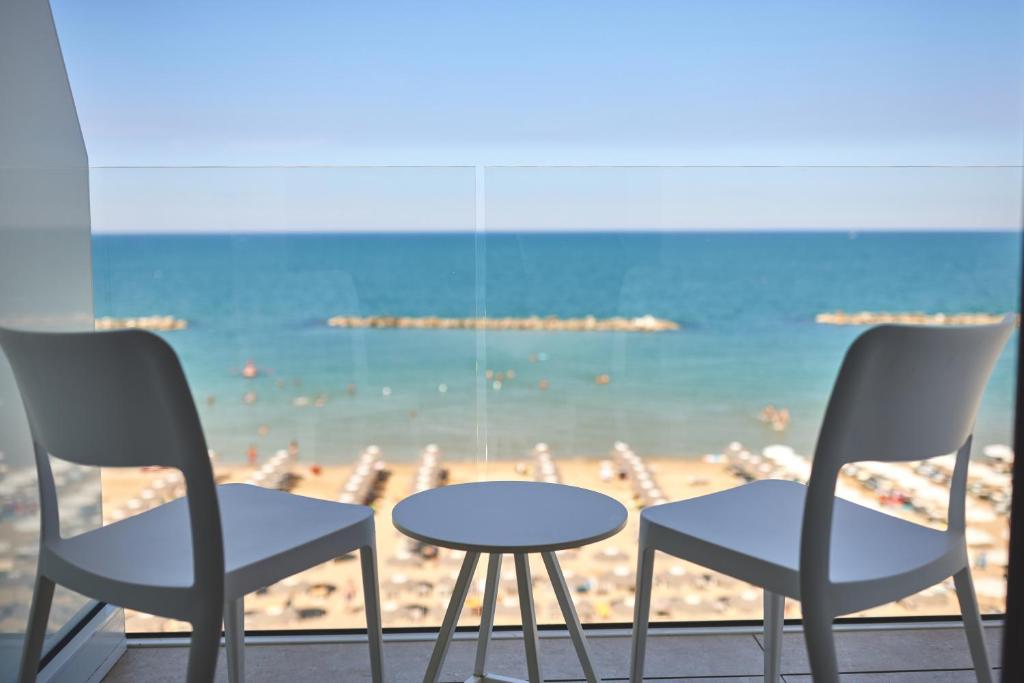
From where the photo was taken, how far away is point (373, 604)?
Result: 171cm

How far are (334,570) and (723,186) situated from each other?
5.58 feet

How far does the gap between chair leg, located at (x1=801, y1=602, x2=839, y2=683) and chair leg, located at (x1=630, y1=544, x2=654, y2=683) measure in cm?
39

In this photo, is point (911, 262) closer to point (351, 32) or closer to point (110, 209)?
point (110, 209)

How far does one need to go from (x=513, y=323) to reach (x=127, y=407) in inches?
53.0

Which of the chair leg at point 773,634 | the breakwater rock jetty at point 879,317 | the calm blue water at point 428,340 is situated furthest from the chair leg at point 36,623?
the breakwater rock jetty at point 879,317

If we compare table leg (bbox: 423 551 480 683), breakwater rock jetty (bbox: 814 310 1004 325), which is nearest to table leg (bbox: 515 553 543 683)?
table leg (bbox: 423 551 480 683)

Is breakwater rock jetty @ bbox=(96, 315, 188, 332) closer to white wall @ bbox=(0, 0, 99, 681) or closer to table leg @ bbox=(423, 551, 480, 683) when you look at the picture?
white wall @ bbox=(0, 0, 99, 681)

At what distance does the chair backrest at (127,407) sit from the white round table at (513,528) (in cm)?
39

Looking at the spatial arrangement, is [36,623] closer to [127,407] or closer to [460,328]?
[127,407]

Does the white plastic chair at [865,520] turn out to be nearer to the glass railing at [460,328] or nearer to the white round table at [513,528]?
the white round table at [513,528]

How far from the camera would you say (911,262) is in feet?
9.01

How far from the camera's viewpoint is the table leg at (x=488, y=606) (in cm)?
193

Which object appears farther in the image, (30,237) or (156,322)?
(156,322)

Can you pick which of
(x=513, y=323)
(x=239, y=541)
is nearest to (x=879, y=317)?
(x=513, y=323)
